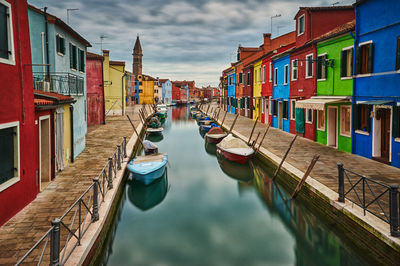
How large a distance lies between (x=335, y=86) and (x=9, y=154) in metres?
14.3

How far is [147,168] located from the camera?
12.5 meters

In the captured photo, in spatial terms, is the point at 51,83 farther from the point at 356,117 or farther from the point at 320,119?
the point at 320,119

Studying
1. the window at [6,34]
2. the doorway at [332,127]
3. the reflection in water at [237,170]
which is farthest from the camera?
the doorway at [332,127]

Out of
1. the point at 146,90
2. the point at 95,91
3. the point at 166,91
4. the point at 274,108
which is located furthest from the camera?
the point at 166,91

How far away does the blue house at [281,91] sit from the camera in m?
22.7

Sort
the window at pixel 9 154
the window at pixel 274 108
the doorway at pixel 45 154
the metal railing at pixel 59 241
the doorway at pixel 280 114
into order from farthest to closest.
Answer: the window at pixel 274 108 < the doorway at pixel 280 114 < the doorway at pixel 45 154 < the window at pixel 9 154 < the metal railing at pixel 59 241

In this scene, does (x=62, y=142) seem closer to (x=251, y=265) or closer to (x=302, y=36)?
(x=251, y=265)

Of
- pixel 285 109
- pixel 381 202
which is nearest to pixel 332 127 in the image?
pixel 285 109

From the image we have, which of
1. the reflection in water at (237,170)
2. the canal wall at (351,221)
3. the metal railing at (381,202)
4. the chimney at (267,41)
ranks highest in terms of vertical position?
the chimney at (267,41)

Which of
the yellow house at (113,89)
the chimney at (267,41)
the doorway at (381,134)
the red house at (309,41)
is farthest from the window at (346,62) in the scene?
the yellow house at (113,89)

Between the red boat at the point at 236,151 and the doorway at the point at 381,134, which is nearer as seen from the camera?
the doorway at the point at 381,134

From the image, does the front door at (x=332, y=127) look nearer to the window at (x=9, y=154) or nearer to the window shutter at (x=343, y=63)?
the window shutter at (x=343, y=63)

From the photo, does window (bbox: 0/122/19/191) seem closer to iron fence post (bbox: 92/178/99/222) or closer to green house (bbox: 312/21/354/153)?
iron fence post (bbox: 92/178/99/222)

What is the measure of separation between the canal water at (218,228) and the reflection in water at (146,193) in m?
0.04
